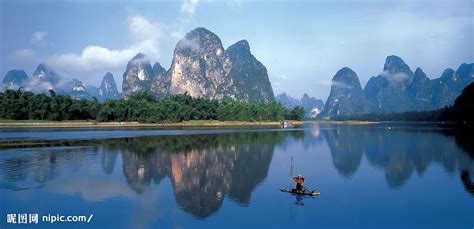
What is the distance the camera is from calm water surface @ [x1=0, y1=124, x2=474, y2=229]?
1452 centimetres

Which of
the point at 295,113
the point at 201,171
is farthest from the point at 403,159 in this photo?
the point at 295,113

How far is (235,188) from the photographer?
63.7 feet

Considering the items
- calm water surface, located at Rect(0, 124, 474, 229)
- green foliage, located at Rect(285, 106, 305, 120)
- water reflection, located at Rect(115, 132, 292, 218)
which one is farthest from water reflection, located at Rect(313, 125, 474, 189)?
green foliage, located at Rect(285, 106, 305, 120)

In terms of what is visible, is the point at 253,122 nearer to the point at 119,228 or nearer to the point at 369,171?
the point at 369,171

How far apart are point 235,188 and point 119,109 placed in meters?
73.6

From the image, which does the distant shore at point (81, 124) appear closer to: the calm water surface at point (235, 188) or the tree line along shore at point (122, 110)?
the tree line along shore at point (122, 110)

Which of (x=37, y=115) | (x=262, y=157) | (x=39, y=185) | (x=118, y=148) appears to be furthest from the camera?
(x=37, y=115)

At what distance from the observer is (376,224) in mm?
13883

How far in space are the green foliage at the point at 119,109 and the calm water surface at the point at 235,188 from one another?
5202cm

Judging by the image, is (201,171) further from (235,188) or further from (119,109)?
(119,109)

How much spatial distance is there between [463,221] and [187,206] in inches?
405

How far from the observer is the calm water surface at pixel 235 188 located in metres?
14.5

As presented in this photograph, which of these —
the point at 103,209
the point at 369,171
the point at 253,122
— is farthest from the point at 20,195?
the point at 253,122

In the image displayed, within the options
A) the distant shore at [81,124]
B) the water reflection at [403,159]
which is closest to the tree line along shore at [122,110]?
the distant shore at [81,124]
